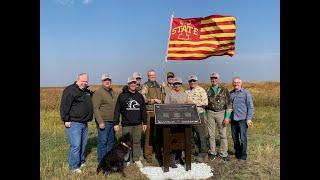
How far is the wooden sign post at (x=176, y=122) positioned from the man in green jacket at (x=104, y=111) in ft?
3.88

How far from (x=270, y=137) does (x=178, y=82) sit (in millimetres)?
6672

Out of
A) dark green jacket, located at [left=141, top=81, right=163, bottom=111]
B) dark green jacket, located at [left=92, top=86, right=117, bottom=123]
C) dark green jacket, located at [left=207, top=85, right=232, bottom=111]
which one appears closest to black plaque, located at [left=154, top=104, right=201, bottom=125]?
dark green jacket, located at [left=141, top=81, right=163, bottom=111]

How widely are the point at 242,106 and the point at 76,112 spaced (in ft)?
14.1

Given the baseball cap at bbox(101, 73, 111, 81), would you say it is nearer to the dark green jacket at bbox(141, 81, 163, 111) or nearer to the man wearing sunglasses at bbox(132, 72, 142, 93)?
the man wearing sunglasses at bbox(132, 72, 142, 93)

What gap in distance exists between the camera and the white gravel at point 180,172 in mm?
9508

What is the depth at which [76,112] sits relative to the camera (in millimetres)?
9453

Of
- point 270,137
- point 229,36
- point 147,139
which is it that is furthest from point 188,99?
point 270,137

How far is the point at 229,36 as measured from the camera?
11.5 m

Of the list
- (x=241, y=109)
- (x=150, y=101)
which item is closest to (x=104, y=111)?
(x=150, y=101)
